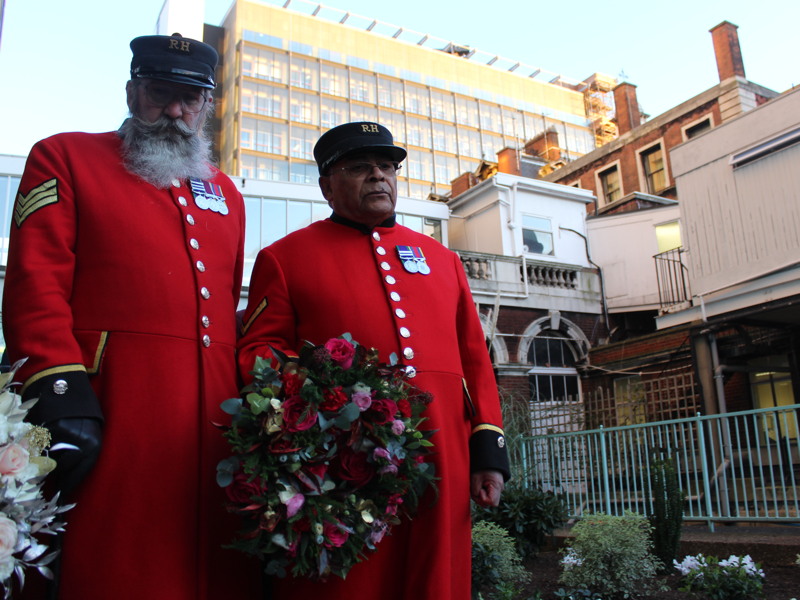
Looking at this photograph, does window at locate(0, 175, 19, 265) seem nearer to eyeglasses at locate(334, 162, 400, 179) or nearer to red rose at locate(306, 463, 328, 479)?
eyeglasses at locate(334, 162, 400, 179)

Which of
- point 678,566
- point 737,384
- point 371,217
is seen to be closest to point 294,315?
point 371,217

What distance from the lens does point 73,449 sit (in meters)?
2.21

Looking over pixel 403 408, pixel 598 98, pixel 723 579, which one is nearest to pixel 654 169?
pixel 723 579

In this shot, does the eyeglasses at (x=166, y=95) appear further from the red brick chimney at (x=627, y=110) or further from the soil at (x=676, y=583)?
the red brick chimney at (x=627, y=110)

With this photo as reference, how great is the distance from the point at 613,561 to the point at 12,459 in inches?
204

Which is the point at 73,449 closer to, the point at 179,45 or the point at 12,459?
the point at 12,459

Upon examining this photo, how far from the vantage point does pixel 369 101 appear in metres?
53.8

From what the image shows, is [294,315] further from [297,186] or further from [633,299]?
[633,299]

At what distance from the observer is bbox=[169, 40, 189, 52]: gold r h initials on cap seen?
293cm

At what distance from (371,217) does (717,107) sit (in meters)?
25.9

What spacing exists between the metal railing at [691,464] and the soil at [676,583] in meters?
1.24

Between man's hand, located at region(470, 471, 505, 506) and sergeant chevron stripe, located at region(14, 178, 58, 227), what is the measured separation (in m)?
1.91

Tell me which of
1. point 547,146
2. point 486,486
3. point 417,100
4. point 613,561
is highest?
point 417,100

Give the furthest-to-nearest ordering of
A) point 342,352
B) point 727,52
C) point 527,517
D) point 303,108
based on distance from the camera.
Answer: point 303,108 < point 727,52 < point 527,517 < point 342,352
